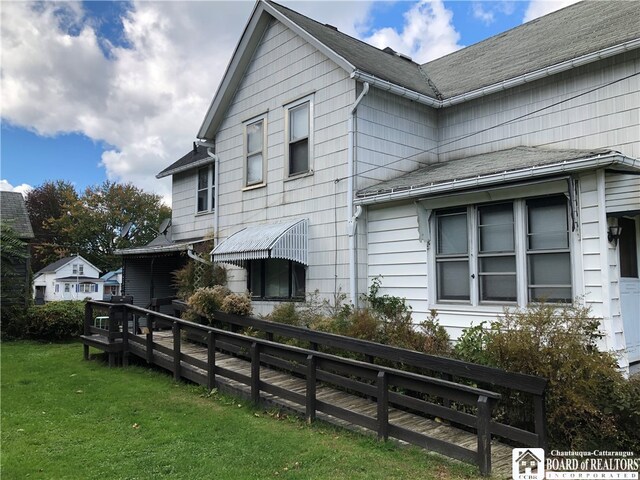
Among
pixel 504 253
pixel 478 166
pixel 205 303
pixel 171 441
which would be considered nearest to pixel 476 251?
pixel 504 253

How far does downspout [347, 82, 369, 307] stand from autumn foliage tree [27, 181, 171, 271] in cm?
4183

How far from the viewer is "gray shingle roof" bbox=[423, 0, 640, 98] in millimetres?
8586

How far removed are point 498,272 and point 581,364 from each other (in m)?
2.59

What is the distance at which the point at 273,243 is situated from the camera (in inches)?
374

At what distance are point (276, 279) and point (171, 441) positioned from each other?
19.3 ft

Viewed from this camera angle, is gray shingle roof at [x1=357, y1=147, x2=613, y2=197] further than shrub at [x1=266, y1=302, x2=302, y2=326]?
No

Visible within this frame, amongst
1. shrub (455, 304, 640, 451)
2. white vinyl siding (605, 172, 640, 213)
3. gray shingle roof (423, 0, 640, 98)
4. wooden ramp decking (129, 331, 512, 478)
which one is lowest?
wooden ramp decking (129, 331, 512, 478)

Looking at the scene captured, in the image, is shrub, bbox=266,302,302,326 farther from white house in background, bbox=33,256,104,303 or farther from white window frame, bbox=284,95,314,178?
white house in background, bbox=33,256,104,303

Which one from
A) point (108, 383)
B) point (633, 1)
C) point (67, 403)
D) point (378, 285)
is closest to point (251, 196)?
point (378, 285)

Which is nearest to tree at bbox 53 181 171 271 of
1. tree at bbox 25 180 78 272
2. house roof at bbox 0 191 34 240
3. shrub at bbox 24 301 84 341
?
tree at bbox 25 180 78 272

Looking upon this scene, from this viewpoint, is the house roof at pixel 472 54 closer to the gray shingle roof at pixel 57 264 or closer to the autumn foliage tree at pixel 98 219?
the autumn foliage tree at pixel 98 219

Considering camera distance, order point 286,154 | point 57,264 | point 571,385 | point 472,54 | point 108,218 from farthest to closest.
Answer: point 57,264
point 108,218
point 472,54
point 286,154
point 571,385

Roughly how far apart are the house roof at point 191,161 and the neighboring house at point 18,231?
17.7ft

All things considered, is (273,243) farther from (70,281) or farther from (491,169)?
(70,281)
